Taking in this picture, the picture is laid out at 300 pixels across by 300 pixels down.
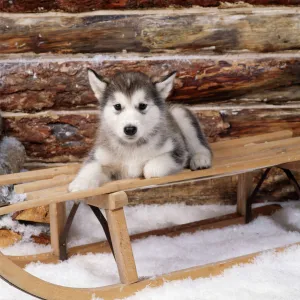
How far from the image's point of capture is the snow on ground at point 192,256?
9.58 feet

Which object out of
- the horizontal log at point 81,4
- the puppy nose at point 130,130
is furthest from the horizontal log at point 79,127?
the puppy nose at point 130,130

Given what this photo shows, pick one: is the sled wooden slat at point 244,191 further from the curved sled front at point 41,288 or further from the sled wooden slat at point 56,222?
the curved sled front at point 41,288

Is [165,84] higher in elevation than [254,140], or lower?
higher

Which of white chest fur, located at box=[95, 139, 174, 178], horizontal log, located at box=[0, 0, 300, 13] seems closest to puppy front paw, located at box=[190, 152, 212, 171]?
white chest fur, located at box=[95, 139, 174, 178]

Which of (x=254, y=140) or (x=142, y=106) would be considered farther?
(x=254, y=140)

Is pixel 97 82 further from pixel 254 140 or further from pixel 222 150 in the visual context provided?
pixel 254 140

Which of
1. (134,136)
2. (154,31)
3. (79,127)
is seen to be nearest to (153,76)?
(154,31)

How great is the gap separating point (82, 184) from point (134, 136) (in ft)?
1.39

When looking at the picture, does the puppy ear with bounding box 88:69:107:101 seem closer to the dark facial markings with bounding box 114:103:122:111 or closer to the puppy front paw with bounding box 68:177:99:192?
the dark facial markings with bounding box 114:103:122:111

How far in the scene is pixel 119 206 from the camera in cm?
288

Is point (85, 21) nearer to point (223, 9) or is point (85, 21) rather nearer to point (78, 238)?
point (223, 9)

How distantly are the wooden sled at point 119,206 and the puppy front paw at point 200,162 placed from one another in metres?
0.07

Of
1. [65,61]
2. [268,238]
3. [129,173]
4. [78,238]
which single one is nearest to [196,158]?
[129,173]

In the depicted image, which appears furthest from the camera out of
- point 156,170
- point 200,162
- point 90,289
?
point 200,162
